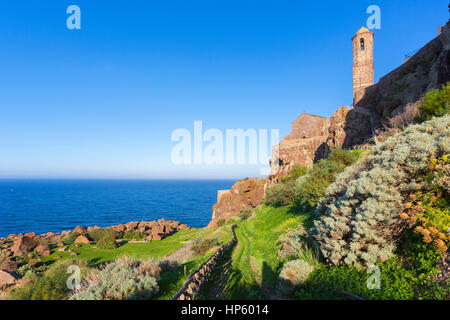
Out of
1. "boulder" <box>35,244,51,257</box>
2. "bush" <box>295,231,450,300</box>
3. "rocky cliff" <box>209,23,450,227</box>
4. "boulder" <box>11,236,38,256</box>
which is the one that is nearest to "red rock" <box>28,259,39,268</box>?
"boulder" <box>35,244,51,257</box>

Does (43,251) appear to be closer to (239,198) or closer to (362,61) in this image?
(239,198)

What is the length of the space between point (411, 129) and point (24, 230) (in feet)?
262

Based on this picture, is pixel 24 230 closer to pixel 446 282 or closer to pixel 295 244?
pixel 295 244

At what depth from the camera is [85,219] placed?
226ft

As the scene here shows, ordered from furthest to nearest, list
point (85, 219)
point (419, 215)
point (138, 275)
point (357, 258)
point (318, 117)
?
point (85, 219), point (318, 117), point (138, 275), point (357, 258), point (419, 215)

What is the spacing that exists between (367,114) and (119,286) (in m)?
33.7

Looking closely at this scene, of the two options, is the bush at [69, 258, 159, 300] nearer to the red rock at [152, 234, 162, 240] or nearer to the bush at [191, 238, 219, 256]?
the bush at [191, 238, 219, 256]

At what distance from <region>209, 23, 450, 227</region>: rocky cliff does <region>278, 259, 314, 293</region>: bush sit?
1763 cm

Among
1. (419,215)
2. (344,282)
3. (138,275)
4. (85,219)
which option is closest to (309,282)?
(344,282)

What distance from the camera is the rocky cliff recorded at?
21328 millimetres

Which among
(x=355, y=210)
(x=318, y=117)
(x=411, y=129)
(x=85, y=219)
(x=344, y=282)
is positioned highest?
(x=318, y=117)

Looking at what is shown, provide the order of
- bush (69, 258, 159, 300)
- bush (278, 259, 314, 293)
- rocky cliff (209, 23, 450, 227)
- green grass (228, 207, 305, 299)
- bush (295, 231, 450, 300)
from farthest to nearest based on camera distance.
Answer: rocky cliff (209, 23, 450, 227) → green grass (228, 207, 305, 299) → bush (278, 259, 314, 293) → bush (69, 258, 159, 300) → bush (295, 231, 450, 300)
